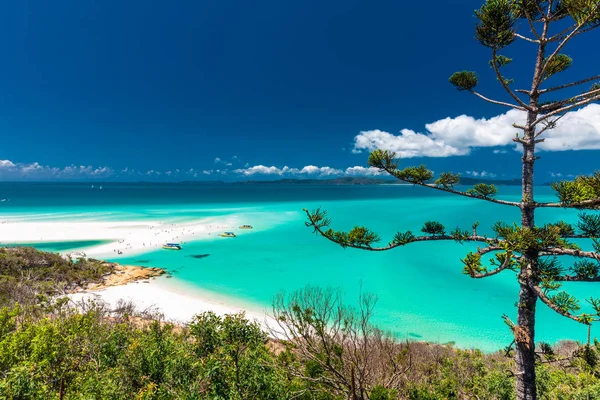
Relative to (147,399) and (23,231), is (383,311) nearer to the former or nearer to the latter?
(147,399)

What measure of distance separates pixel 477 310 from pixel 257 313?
15164mm

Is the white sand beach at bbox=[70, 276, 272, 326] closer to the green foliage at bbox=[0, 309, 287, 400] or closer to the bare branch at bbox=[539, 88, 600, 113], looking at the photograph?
the green foliage at bbox=[0, 309, 287, 400]

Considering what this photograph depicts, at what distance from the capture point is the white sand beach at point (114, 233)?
3457 cm

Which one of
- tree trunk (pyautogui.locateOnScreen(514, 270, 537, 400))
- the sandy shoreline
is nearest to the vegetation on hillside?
tree trunk (pyautogui.locateOnScreen(514, 270, 537, 400))

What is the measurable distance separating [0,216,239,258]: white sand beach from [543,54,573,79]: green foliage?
35.5 m

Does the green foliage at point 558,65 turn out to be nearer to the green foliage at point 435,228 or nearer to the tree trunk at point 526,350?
the green foliage at point 435,228

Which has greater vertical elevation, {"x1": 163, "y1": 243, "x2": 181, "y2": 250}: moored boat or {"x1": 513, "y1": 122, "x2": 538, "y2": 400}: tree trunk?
{"x1": 513, "y1": 122, "x2": 538, "y2": 400}: tree trunk

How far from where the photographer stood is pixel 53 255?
2555 centimetres

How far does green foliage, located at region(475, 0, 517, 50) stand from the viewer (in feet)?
14.8

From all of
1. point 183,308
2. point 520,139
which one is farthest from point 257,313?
point 520,139

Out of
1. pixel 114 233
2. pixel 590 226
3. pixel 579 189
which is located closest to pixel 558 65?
pixel 579 189

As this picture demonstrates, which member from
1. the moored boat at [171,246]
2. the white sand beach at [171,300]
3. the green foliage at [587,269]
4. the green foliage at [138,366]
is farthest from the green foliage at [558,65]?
the moored boat at [171,246]

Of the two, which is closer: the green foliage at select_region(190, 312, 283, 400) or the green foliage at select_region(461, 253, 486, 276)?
the green foliage at select_region(461, 253, 486, 276)

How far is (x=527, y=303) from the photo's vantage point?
4402mm
